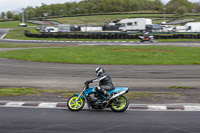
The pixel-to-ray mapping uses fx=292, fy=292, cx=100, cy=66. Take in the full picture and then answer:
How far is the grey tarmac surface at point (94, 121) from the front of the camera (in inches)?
295

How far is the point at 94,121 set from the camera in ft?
27.0

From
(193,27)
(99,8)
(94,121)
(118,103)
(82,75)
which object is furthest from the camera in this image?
(99,8)

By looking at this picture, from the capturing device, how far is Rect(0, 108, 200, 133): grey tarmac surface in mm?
7500

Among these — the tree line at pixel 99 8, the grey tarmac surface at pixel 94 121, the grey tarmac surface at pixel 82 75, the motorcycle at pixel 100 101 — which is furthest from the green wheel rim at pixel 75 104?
the tree line at pixel 99 8

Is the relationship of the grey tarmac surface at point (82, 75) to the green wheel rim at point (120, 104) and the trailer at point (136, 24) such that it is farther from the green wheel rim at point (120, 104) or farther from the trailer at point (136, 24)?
the trailer at point (136, 24)

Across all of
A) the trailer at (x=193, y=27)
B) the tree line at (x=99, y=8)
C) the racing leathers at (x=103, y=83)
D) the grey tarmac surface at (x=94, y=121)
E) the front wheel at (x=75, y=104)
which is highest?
the tree line at (x=99, y=8)

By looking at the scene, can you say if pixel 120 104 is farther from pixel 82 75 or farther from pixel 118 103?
pixel 82 75

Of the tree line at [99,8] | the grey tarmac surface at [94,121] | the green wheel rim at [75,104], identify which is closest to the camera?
the grey tarmac surface at [94,121]

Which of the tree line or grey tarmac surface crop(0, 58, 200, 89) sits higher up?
the tree line

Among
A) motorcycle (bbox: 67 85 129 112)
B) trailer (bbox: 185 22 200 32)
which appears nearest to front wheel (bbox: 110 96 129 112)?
motorcycle (bbox: 67 85 129 112)

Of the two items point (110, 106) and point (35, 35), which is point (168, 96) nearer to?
point (110, 106)

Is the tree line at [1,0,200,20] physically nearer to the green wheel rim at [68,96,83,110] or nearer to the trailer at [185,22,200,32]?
the trailer at [185,22,200,32]

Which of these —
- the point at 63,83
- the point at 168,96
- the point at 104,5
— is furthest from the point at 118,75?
the point at 104,5

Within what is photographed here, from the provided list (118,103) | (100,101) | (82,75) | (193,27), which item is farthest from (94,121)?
(193,27)
